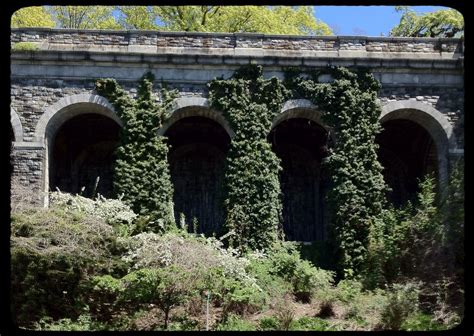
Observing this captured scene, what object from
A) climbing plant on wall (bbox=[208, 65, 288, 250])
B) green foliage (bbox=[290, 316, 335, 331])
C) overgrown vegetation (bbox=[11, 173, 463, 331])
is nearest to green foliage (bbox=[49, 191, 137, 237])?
overgrown vegetation (bbox=[11, 173, 463, 331])

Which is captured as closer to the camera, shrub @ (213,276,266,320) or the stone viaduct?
shrub @ (213,276,266,320)

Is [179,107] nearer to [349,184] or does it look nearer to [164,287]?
→ [349,184]

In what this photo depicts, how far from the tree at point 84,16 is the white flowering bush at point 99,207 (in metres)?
15.5

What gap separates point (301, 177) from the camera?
21078mm

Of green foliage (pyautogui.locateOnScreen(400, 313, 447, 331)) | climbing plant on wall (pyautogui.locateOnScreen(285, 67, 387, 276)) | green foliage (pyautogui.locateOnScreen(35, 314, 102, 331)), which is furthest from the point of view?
climbing plant on wall (pyautogui.locateOnScreen(285, 67, 387, 276))

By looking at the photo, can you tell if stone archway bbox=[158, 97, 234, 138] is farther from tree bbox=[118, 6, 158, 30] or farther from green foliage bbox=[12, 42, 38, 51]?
tree bbox=[118, 6, 158, 30]

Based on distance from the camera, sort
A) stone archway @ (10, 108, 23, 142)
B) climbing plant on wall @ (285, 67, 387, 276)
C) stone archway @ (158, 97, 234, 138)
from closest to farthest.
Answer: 1. climbing plant on wall @ (285, 67, 387, 276)
2. stone archway @ (10, 108, 23, 142)
3. stone archway @ (158, 97, 234, 138)

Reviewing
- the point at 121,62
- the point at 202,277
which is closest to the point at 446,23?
the point at 121,62

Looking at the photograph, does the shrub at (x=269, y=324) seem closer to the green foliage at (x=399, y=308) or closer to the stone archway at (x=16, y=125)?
the green foliage at (x=399, y=308)

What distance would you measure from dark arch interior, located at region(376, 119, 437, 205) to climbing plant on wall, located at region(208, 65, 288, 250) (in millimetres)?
4067

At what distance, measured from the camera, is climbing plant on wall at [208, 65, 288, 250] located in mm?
16984

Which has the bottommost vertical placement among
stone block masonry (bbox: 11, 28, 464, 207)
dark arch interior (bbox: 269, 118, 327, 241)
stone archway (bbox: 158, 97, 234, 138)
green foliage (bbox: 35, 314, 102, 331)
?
green foliage (bbox: 35, 314, 102, 331)

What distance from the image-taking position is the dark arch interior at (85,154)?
2019 cm

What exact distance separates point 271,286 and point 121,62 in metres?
7.17
